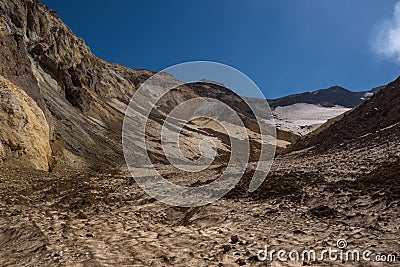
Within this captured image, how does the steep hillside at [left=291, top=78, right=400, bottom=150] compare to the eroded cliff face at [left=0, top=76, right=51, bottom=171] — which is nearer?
the eroded cliff face at [left=0, top=76, right=51, bottom=171]

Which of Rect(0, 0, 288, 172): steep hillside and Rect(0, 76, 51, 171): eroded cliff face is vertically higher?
Rect(0, 0, 288, 172): steep hillside

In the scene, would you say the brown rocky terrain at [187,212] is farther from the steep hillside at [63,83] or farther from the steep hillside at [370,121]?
the steep hillside at [63,83]

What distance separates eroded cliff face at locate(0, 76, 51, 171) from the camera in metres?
21.8

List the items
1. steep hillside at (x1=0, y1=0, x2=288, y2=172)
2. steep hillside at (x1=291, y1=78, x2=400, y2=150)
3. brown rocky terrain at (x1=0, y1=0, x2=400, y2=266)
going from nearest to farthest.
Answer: brown rocky terrain at (x1=0, y1=0, x2=400, y2=266) < steep hillside at (x1=291, y1=78, x2=400, y2=150) < steep hillside at (x1=0, y1=0, x2=288, y2=172)

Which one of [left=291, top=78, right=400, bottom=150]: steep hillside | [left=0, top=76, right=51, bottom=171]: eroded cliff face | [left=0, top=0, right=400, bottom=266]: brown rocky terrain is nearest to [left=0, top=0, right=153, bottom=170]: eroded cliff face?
[left=0, top=76, right=51, bottom=171]: eroded cliff face

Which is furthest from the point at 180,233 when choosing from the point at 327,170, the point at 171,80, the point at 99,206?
the point at 171,80

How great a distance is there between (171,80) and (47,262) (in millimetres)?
156126

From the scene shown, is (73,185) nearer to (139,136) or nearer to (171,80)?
(139,136)

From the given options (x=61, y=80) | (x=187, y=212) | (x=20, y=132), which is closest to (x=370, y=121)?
(x=187, y=212)

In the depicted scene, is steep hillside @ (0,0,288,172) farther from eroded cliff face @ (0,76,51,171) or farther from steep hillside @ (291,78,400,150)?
steep hillside @ (291,78,400,150)

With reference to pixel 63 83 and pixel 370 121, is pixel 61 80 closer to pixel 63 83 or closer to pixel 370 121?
pixel 63 83

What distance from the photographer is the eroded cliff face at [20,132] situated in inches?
858

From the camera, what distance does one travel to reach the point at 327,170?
15.3 m

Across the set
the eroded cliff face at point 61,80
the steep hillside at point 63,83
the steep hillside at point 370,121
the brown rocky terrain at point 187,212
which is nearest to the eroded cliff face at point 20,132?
the brown rocky terrain at point 187,212
